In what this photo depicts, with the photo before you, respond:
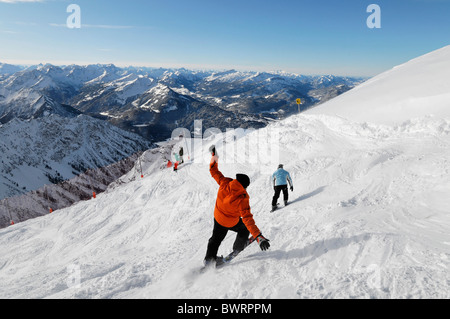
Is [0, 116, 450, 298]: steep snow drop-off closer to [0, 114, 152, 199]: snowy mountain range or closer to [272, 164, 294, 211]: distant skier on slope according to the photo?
[272, 164, 294, 211]: distant skier on slope

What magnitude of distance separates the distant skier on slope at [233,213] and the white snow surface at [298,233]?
1.63ft

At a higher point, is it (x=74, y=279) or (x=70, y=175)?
→ (x=74, y=279)

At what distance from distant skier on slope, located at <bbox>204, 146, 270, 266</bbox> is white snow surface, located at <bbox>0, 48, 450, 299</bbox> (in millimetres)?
496

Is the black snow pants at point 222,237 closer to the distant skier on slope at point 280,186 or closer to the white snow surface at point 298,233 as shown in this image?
the white snow surface at point 298,233

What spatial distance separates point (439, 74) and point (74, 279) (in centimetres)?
1962

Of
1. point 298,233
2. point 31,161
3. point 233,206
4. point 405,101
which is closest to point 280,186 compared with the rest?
point 298,233

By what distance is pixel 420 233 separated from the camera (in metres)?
5.03

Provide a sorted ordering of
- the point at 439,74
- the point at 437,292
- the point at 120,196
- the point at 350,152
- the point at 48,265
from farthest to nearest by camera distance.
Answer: the point at 120,196 → the point at 439,74 → the point at 350,152 → the point at 48,265 → the point at 437,292

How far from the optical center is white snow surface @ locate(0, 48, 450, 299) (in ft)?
13.6

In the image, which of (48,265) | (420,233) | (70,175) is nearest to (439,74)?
(420,233)

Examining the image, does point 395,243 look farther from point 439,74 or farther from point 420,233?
point 439,74

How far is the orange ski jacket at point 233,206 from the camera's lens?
15.1 feet

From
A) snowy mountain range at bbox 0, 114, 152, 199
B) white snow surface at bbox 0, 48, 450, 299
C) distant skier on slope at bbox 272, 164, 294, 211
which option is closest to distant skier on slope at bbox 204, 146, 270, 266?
white snow surface at bbox 0, 48, 450, 299
